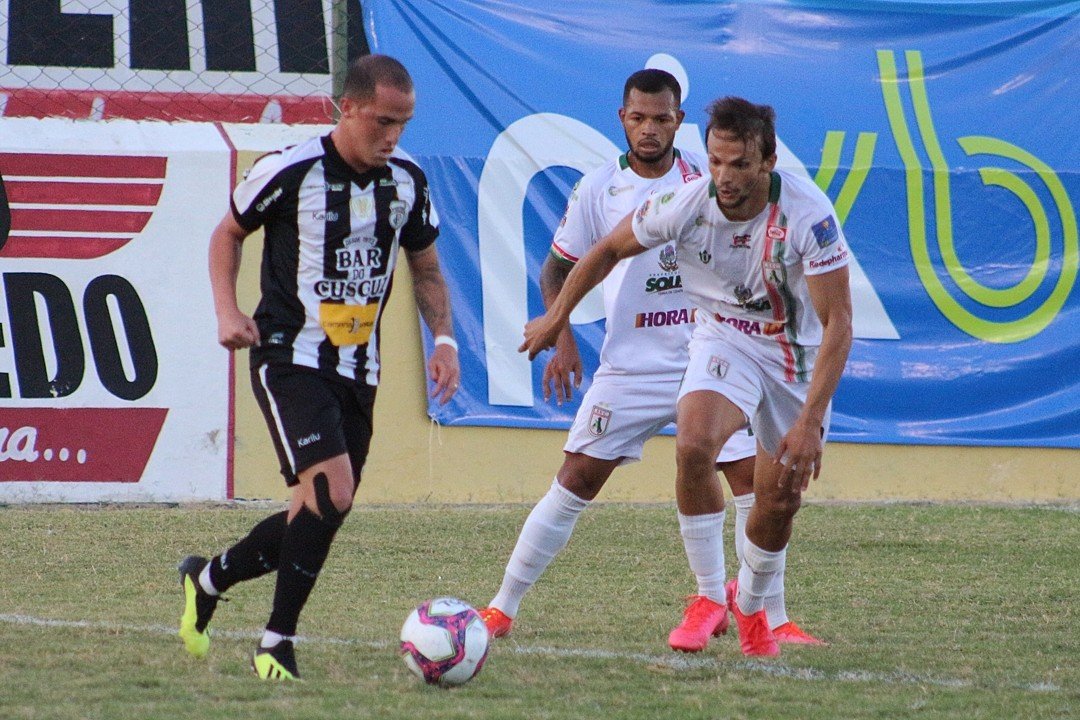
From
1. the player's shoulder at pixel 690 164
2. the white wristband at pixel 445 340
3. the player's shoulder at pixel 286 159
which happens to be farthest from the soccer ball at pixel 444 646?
the player's shoulder at pixel 690 164

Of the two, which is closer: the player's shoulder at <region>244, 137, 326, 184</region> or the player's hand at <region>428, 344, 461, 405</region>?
the player's shoulder at <region>244, 137, 326, 184</region>

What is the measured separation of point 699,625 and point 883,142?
18.4 ft

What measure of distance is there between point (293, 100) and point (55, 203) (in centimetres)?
164

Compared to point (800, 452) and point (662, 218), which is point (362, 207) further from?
point (800, 452)

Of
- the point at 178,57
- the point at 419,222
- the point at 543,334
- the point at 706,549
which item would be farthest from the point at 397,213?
the point at 178,57

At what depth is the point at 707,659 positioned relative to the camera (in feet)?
16.9

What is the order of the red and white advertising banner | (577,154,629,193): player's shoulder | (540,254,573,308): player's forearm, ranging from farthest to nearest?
the red and white advertising banner < (577,154,629,193): player's shoulder < (540,254,573,308): player's forearm

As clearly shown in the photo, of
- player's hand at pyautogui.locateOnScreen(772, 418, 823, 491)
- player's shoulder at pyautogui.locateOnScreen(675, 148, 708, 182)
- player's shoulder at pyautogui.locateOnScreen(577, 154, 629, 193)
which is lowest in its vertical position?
player's hand at pyautogui.locateOnScreen(772, 418, 823, 491)

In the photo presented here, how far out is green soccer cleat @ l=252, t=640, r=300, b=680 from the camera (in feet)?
14.7

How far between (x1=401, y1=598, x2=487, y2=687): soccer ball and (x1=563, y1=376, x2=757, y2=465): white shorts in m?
1.29

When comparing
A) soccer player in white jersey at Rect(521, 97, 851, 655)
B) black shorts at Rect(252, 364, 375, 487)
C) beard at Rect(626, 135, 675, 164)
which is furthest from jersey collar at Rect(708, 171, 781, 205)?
black shorts at Rect(252, 364, 375, 487)

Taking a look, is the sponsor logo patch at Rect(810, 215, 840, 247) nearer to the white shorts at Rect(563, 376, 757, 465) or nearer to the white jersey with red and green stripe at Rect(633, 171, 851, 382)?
the white jersey with red and green stripe at Rect(633, 171, 851, 382)

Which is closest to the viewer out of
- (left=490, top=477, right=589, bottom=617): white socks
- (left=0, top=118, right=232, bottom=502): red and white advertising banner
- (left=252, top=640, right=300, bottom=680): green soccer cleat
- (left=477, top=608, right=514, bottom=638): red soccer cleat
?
(left=252, top=640, right=300, bottom=680): green soccer cleat

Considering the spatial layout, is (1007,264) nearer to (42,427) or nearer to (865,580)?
(865,580)
